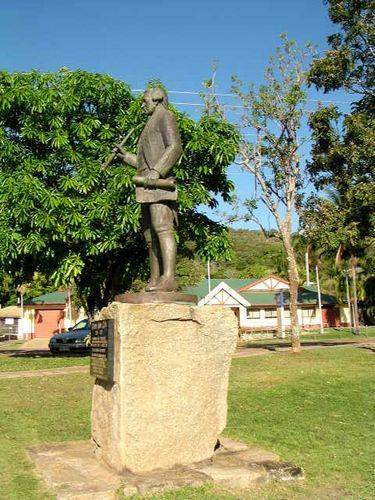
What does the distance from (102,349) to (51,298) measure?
145 feet

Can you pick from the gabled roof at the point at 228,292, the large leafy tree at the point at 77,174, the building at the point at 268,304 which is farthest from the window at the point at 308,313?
the large leafy tree at the point at 77,174

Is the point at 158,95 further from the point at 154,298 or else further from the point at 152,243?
the point at 154,298

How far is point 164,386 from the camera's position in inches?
226

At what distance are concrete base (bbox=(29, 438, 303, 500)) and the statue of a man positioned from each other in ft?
5.89

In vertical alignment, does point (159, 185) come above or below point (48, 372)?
above

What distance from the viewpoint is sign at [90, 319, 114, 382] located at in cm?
575

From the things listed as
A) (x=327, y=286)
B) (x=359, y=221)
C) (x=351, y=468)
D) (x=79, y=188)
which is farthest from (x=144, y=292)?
(x=327, y=286)

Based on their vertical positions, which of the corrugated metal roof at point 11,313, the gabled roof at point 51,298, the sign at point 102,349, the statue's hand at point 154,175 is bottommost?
the sign at point 102,349

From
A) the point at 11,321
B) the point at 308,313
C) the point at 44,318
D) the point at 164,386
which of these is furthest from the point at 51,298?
the point at 164,386

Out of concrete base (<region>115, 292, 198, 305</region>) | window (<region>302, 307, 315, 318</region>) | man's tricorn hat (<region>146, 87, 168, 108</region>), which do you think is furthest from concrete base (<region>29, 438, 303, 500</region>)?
window (<region>302, 307, 315, 318</region>)

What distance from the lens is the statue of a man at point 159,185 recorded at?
6.25 metres

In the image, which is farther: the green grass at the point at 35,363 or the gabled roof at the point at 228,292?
the gabled roof at the point at 228,292

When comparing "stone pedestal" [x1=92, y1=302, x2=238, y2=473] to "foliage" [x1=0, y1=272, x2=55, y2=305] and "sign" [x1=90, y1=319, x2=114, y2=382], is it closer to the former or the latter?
"sign" [x1=90, y1=319, x2=114, y2=382]

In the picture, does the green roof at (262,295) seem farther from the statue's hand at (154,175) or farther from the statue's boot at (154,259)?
the statue's hand at (154,175)
